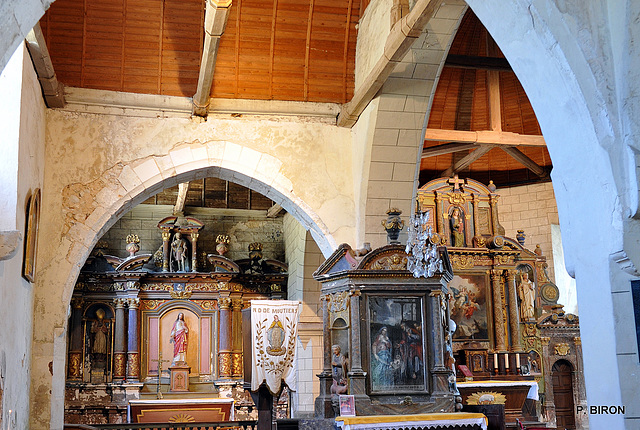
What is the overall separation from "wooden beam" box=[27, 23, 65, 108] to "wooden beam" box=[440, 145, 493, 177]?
22.0 feet

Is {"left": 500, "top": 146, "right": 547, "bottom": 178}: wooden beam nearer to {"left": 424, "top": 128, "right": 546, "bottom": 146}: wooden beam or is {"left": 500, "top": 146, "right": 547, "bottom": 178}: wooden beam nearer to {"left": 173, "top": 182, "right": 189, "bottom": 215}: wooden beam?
{"left": 424, "top": 128, "right": 546, "bottom": 146}: wooden beam

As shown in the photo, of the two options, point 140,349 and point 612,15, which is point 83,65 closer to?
point 140,349

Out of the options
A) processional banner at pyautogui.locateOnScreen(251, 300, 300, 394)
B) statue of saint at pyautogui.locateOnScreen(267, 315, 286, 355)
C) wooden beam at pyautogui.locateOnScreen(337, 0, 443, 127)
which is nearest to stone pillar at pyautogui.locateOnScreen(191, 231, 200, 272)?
processional banner at pyautogui.locateOnScreen(251, 300, 300, 394)

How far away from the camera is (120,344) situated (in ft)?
41.4

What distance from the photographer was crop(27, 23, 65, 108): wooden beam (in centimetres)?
663

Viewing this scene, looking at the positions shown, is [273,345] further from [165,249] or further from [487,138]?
[487,138]

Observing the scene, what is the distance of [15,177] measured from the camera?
20.4 feet

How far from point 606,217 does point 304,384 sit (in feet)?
31.4

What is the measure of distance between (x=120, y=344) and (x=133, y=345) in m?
0.23

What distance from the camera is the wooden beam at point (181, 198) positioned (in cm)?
1244

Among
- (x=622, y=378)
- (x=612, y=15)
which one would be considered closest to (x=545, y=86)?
(x=612, y=15)

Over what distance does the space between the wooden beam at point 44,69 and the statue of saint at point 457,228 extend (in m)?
7.02

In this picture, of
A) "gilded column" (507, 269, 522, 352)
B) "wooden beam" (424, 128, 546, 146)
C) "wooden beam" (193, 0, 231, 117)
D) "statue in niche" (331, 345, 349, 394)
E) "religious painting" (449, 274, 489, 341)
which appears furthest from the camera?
"gilded column" (507, 269, 522, 352)

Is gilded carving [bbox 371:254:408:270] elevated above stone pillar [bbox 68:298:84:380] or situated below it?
above
